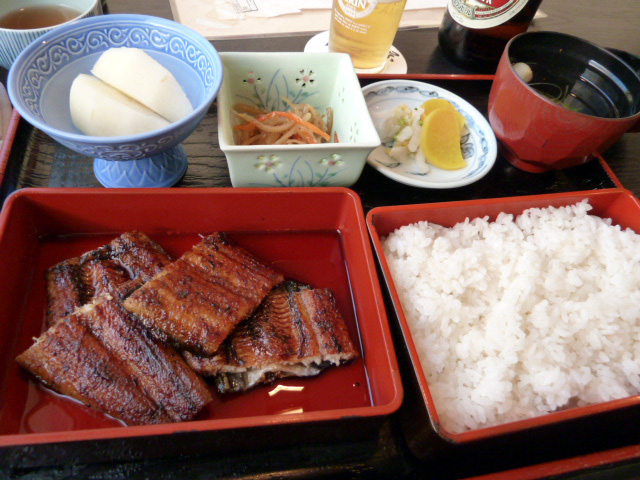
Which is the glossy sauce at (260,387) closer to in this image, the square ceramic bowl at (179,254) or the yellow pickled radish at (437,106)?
the square ceramic bowl at (179,254)

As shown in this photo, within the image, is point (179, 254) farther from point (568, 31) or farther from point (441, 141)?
point (568, 31)

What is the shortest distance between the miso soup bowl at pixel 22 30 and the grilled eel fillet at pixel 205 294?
989mm

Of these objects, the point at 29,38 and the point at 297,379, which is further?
the point at 29,38

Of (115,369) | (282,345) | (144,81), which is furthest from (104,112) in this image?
(282,345)

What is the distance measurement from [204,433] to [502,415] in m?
0.79

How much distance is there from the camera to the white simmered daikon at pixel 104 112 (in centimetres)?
125

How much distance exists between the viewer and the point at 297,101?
176 centimetres

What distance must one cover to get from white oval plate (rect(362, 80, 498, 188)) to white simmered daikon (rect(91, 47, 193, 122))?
710mm

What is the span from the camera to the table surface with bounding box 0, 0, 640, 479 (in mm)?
1033

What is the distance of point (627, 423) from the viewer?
1192 millimetres

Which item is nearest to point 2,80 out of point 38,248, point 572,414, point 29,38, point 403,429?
point 29,38

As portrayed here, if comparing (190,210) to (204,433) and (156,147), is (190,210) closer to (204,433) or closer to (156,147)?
(156,147)

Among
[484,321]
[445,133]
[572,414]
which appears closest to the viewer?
[572,414]

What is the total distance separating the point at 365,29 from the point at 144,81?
1.03 meters
